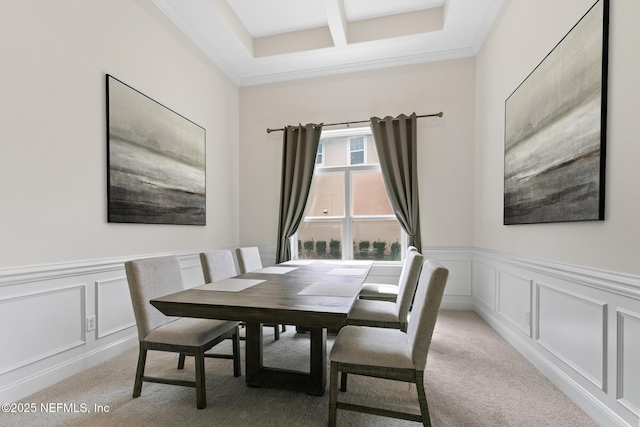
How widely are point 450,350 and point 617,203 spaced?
65.3 inches

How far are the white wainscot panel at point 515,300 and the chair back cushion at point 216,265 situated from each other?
2483 mm

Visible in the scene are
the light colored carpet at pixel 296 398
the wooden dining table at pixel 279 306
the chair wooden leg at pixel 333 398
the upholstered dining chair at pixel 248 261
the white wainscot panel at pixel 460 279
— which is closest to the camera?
the wooden dining table at pixel 279 306

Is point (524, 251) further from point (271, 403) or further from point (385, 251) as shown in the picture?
point (271, 403)

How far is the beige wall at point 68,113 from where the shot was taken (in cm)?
180

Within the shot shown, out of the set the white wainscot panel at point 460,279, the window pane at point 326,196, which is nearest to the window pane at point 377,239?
the window pane at point 326,196

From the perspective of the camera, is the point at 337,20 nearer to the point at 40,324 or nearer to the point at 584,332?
the point at 584,332

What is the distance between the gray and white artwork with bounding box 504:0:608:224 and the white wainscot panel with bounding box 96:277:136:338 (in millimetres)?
3333

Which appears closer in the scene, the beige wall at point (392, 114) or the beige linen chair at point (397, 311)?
the beige linen chair at point (397, 311)

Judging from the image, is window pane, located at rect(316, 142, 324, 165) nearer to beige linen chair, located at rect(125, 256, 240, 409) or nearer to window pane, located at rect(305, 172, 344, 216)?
window pane, located at rect(305, 172, 344, 216)

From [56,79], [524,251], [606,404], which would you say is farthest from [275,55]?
[606,404]

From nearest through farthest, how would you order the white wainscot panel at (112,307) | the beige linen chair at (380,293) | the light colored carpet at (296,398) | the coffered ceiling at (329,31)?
the light colored carpet at (296,398) < the white wainscot panel at (112,307) < the beige linen chair at (380,293) < the coffered ceiling at (329,31)

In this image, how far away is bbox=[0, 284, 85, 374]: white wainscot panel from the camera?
5.81 feet

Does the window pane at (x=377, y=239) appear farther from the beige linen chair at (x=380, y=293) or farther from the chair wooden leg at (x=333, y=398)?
the chair wooden leg at (x=333, y=398)

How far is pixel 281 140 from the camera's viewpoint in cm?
430
